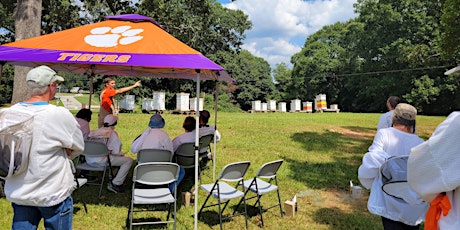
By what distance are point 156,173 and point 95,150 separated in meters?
1.63

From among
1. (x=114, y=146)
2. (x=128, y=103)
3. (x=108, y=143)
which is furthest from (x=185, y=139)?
(x=128, y=103)

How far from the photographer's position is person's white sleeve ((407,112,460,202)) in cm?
131

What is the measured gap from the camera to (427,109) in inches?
1310

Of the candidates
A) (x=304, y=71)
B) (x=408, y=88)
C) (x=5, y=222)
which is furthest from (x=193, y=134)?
(x=304, y=71)

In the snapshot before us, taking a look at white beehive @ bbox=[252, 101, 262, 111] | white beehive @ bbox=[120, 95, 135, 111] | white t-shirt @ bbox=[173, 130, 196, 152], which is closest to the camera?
white t-shirt @ bbox=[173, 130, 196, 152]

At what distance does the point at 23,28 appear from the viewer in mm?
5742

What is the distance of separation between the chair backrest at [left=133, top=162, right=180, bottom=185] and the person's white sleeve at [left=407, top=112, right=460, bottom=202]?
9.93 feet

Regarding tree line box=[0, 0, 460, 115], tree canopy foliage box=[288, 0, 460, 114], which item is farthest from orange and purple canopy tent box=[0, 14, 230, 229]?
tree canopy foliage box=[288, 0, 460, 114]

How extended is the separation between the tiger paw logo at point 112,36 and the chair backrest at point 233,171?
7.99 ft

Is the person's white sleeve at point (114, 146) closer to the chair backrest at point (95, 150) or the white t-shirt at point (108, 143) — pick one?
the white t-shirt at point (108, 143)

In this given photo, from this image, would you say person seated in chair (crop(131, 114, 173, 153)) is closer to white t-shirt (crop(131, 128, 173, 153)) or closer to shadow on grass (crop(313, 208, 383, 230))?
white t-shirt (crop(131, 128, 173, 153))

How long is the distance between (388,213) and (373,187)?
241 millimetres

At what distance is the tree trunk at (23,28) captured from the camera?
570 cm

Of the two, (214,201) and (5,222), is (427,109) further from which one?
(5,222)
